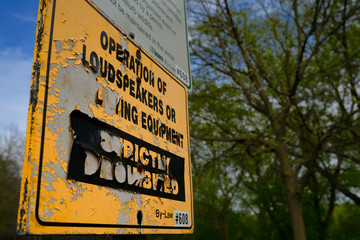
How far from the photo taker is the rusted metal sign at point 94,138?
0.99 metres

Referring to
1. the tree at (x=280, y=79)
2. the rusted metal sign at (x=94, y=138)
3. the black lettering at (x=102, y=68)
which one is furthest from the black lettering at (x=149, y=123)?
the tree at (x=280, y=79)

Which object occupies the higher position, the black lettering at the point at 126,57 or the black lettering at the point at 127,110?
the black lettering at the point at 126,57

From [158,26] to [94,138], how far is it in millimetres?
1055

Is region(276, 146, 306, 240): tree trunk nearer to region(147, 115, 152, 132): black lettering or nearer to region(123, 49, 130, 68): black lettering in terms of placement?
region(147, 115, 152, 132): black lettering

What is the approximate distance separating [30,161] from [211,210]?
15946mm

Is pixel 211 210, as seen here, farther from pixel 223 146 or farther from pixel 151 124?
pixel 151 124

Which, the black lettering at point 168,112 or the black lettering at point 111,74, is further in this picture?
the black lettering at point 168,112

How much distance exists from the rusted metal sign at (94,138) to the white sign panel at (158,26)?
8cm

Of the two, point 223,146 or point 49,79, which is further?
point 223,146

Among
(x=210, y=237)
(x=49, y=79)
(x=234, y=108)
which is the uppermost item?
(x=234, y=108)

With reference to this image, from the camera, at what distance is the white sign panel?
1.61 metres

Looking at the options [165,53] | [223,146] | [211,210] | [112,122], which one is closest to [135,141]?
[112,122]

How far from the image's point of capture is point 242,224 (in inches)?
703

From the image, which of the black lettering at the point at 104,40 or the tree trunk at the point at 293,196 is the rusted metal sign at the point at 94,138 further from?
the tree trunk at the point at 293,196
